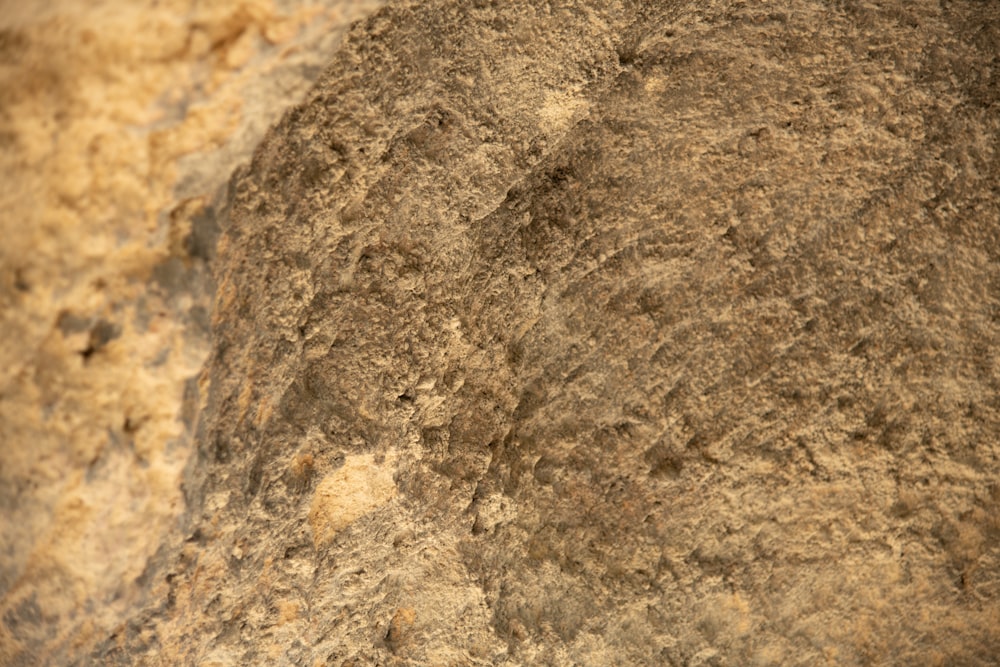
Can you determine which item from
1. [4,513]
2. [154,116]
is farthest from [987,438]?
[4,513]

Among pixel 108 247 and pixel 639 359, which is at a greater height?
pixel 108 247

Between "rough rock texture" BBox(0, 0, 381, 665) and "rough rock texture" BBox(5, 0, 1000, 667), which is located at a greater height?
"rough rock texture" BBox(0, 0, 381, 665)

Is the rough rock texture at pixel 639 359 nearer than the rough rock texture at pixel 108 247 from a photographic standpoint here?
No

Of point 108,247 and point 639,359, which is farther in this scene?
point 639,359

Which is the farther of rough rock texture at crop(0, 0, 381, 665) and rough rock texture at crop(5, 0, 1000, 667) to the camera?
rough rock texture at crop(5, 0, 1000, 667)

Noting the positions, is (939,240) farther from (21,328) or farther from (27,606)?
(27,606)

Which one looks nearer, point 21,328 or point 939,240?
point 21,328

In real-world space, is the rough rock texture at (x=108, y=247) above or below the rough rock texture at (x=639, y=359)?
above

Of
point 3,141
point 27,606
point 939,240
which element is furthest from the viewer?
point 939,240
